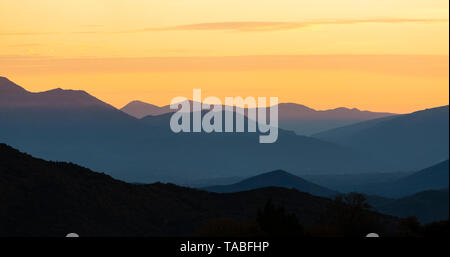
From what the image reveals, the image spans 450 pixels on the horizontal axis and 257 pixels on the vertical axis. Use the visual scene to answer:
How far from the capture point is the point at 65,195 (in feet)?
299

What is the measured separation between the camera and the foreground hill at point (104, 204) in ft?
276

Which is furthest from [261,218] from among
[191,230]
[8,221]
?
[8,221]

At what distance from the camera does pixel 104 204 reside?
299 feet

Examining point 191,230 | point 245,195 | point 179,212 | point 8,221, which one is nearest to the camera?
point 8,221

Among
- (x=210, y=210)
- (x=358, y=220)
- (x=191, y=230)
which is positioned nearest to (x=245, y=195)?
(x=210, y=210)

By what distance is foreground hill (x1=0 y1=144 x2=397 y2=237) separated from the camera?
3317 inches

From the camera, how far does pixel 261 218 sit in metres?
65.1
